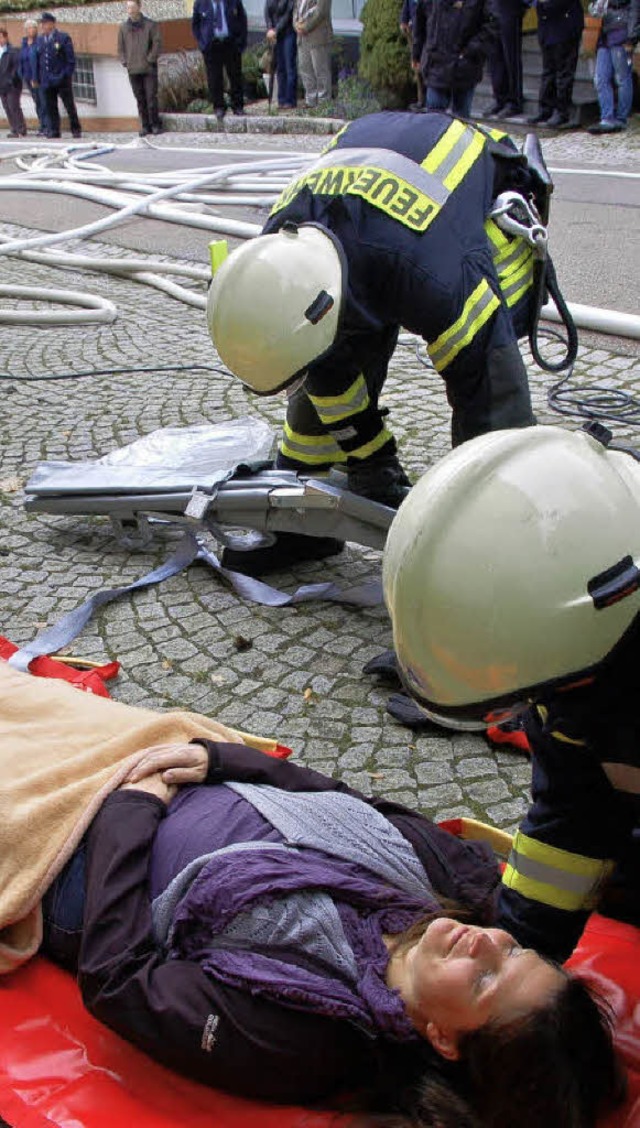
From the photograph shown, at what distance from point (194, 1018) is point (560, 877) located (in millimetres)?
687

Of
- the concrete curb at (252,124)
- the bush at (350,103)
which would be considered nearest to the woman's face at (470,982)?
the concrete curb at (252,124)

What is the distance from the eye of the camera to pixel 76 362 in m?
6.21

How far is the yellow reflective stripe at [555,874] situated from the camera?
6.30 ft

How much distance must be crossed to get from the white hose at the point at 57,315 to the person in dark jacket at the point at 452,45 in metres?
5.57

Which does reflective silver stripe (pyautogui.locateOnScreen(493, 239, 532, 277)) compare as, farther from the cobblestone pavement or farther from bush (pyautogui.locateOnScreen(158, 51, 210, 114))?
bush (pyautogui.locateOnScreen(158, 51, 210, 114))

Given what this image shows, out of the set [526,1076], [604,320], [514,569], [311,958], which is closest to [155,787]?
[311,958]

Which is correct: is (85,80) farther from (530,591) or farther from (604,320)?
(530,591)

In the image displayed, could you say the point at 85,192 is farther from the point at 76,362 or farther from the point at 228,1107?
the point at 228,1107

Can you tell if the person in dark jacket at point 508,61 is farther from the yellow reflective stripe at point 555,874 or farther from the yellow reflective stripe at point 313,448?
the yellow reflective stripe at point 555,874

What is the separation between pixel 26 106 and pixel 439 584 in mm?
21277

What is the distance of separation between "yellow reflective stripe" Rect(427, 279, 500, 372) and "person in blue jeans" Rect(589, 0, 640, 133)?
8926 millimetres

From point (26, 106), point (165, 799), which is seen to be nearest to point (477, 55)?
point (165, 799)

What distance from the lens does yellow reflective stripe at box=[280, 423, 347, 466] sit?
3.86 m

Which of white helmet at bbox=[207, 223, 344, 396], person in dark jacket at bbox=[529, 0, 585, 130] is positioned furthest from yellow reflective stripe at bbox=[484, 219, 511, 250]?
person in dark jacket at bbox=[529, 0, 585, 130]
